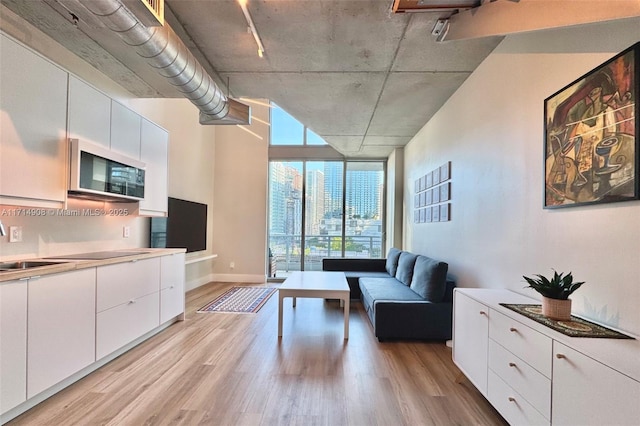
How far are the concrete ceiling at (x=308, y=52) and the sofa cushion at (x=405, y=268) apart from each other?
6.65ft

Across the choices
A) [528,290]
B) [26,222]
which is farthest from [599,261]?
[26,222]

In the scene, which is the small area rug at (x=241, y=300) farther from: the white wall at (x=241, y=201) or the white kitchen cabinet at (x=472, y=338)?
the white kitchen cabinet at (x=472, y=338)

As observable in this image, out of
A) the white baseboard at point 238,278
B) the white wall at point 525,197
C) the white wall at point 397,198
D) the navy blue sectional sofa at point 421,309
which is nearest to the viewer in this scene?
the white wall at point 525,197

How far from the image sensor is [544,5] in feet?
5.46

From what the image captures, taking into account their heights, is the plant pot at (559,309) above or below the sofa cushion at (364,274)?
above

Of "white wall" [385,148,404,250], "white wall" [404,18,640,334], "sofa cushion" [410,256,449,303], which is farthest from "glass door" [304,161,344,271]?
"sofa cushion" [410,256,449,303]

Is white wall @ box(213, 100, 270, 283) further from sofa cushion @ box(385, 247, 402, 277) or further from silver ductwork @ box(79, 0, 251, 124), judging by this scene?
silver ductwork @ box(79, 0, 251, 124)

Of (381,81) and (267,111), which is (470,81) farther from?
(267,111)

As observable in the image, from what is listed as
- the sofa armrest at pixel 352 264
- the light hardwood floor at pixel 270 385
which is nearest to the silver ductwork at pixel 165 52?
the light hardwood floor at pixel 270 385

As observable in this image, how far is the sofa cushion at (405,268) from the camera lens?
395cm

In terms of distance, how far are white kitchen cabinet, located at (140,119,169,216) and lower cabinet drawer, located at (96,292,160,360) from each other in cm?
103

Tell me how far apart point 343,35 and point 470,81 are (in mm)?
1497

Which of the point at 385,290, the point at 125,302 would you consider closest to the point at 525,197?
the point at 385,290

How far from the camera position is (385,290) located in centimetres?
358
